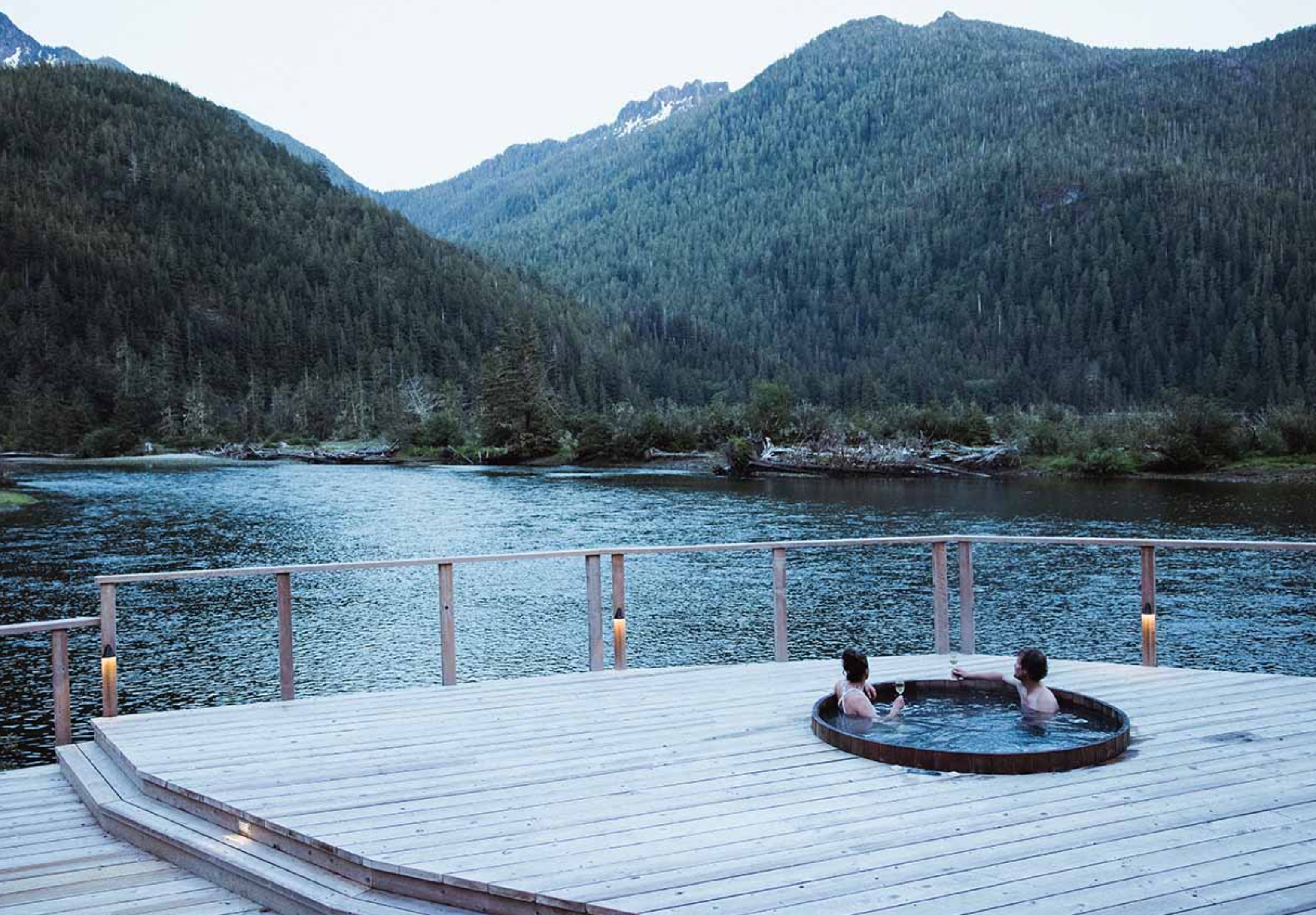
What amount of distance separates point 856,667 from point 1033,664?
1.00 metres

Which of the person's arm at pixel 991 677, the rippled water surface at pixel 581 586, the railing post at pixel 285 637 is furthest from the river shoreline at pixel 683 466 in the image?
the person's arm at pixel 991 677

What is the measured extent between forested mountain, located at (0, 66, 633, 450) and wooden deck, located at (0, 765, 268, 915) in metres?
67.8

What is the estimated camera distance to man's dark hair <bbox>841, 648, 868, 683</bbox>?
568 cm

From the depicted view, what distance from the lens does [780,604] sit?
23.5 feet

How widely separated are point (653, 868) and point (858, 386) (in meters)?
107

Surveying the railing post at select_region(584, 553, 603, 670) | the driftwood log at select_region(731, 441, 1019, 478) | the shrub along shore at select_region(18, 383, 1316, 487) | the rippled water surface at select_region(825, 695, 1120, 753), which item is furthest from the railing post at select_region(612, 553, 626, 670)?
the driftwood log at select_region(731, 441, 1019, 478)

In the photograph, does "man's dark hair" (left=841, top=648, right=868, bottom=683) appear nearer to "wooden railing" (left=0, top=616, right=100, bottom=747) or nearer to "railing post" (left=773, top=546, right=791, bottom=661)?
"railing post" (left=773, top=546, right=791, bottom=661)

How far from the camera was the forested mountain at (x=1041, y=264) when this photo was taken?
11056cm

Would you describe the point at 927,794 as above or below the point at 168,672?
above

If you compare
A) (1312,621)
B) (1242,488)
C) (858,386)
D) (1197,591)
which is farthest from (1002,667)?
(858,386)

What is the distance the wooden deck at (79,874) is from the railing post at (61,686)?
871mm

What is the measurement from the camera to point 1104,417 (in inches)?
2367

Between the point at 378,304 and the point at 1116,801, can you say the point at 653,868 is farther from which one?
the point at 378,304

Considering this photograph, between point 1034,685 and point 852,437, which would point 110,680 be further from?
point 852,437
